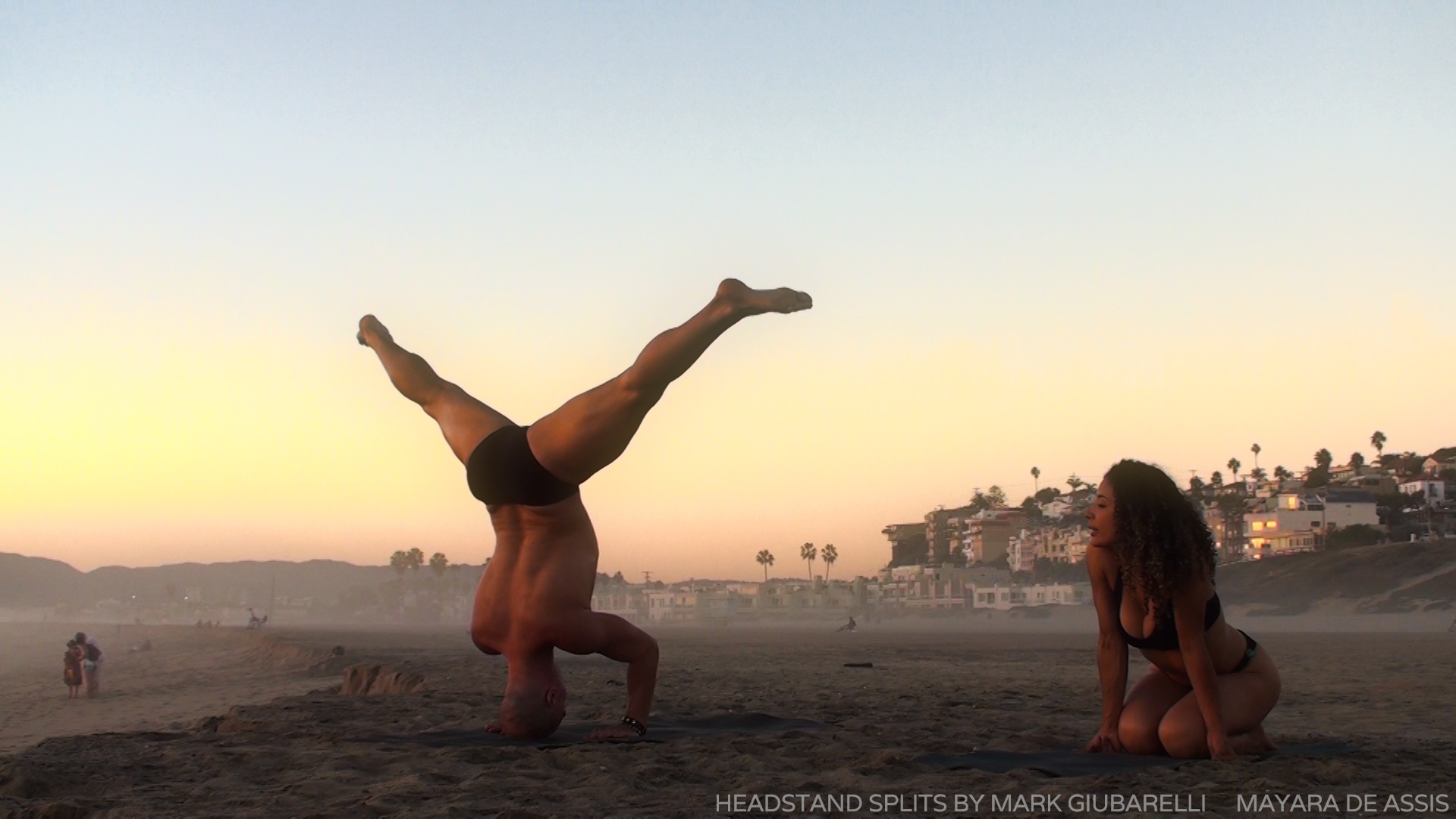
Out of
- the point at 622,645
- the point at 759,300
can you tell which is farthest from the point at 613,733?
the point at 759,300

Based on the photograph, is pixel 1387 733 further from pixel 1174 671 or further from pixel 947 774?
pixel 947 774

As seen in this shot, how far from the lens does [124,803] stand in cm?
402

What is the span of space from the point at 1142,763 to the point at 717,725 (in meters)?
2.50

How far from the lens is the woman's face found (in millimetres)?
5188

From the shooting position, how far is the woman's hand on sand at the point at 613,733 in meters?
5.65

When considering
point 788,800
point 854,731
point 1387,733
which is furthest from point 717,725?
point 1387,733

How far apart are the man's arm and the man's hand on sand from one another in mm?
107

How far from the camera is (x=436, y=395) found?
20.7 feet

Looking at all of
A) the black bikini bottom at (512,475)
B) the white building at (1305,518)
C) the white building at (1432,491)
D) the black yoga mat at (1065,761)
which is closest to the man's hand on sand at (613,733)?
the black bikini bottom at (512,475)

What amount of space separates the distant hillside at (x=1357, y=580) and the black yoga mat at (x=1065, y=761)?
58.8 m

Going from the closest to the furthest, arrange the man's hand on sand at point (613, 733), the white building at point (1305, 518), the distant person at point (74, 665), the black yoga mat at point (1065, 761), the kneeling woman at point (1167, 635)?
the black yoga mat at point (1065, 761)
the kneeling woman at point (1167, 635)
the man's hand on sand at point (613, 733)
the distant person at point (74, 665)
the white building at point (1305, 518)

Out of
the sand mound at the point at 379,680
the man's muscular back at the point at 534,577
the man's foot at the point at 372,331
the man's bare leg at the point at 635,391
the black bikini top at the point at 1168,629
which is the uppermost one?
the man's foot at the point at 372,331

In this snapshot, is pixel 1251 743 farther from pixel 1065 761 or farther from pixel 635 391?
pixel 635 391

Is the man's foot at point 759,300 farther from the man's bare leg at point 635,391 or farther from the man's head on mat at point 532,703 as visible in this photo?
the man's head on mat at point 532,703
